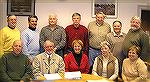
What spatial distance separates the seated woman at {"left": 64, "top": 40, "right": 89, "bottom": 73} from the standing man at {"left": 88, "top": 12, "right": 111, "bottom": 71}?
0.87 feet

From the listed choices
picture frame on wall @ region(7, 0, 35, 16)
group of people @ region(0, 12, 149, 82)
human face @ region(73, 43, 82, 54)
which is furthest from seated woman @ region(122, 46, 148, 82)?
picture frame on wall @ region(7, 0, 35, 16)

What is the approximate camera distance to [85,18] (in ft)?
8.14

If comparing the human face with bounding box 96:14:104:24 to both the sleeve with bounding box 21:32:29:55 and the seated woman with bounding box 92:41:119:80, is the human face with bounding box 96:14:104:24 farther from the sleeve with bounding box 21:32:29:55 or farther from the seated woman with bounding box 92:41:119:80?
the sleeve with bounding box 21:32:29:55

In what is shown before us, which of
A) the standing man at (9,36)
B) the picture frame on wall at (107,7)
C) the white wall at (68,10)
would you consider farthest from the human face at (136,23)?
the standing man at (9,36)

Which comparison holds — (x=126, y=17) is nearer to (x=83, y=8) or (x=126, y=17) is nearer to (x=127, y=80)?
(x=83, y=8)

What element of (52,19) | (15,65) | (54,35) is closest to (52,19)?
(52,19)

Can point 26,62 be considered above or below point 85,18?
below

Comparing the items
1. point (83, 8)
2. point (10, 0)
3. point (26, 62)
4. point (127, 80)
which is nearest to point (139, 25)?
point (127, 80)

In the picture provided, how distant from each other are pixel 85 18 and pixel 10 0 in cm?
72

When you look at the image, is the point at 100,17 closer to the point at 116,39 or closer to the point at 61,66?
the point at 116,39

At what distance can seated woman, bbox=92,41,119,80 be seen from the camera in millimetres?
1922

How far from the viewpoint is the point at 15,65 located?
1.69 m

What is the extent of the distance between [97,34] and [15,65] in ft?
2.63

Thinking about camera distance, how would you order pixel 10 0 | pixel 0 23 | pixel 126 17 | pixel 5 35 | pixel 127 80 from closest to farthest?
pixel 0 23
pixel 127 80
pixel 5 35
pixel 10 0
pixel 126 17
